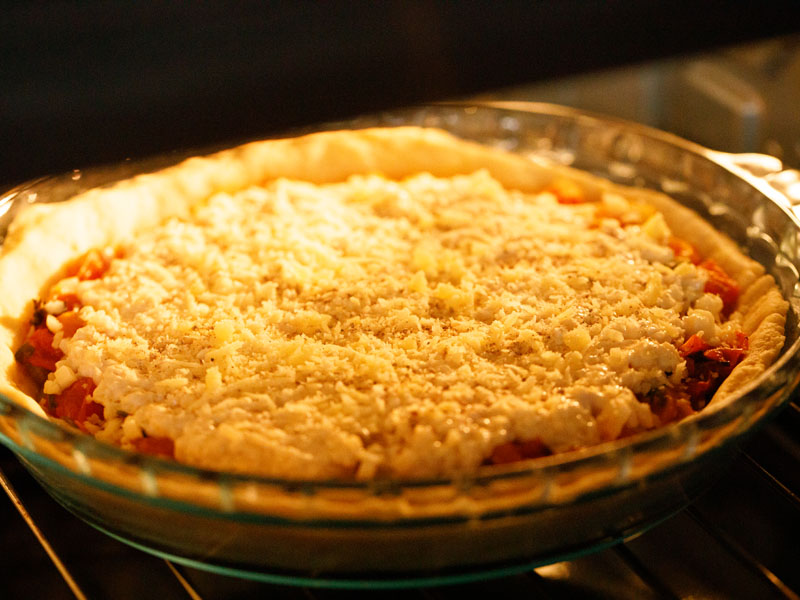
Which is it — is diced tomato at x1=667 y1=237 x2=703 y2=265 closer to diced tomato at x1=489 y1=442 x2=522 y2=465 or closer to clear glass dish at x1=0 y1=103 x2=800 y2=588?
clear glass dish at x1=0 y1=103 x2=800 y2=588

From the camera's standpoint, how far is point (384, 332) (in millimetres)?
1491

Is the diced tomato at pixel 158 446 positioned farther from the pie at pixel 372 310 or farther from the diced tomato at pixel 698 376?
the diced tomato at pixel 698 376

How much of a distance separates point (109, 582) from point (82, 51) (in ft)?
2.53

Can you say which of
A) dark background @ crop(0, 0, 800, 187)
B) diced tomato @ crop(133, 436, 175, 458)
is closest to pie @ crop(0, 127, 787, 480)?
diced tomato @ crop(133, 436, 175, 458)

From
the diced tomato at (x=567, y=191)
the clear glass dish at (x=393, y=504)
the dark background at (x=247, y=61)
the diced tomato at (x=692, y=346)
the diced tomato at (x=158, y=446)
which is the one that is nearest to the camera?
the clear glass dish at (x=393, y=504)

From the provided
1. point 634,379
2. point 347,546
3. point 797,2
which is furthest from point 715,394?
point 797,2

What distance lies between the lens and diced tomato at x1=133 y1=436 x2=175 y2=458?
1.29 meters

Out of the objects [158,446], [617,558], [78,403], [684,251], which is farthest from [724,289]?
[78,403]

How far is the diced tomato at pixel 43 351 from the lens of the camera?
58.6 inches

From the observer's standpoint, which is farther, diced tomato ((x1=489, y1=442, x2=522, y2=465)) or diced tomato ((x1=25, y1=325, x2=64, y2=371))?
diced tomato ((x1=25, y1=325, x2=64, y2=371))

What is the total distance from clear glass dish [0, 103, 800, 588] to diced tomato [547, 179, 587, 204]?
828mm

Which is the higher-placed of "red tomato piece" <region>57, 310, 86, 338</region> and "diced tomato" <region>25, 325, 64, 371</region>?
"red tomato piece" <region>57, 310, 86, 338</region>

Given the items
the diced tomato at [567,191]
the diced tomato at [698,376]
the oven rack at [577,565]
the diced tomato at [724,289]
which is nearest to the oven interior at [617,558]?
the oven rack at [577,565]

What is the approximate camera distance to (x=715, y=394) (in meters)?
1.37
